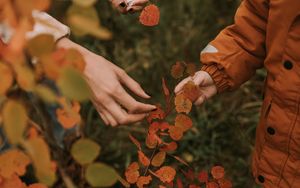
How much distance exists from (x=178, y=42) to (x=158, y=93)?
0.32 m

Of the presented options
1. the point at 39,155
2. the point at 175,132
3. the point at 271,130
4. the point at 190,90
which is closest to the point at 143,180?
the point at 175,132

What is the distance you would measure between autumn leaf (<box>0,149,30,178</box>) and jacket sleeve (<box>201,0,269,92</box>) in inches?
23.8

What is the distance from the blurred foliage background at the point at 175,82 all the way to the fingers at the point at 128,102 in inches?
37.5

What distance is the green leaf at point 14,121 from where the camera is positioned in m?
0.52

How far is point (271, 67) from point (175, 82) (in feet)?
2.21

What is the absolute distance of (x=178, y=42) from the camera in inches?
93.0

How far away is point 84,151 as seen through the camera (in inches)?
25.4

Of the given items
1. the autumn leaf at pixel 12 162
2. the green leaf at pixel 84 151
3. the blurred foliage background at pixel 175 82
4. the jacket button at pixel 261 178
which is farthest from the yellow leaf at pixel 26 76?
the blurred foliage background at pixel 175 82

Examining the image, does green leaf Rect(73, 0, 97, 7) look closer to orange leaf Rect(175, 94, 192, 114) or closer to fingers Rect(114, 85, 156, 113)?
fingers Rect(114, 85, 156, 113)

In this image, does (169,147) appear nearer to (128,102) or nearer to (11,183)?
(128,102)

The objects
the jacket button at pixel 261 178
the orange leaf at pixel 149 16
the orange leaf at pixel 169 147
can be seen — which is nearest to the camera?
the orange leaf at pixel 149 16

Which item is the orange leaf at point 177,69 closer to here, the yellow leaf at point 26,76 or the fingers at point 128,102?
the fingers at point 128,102

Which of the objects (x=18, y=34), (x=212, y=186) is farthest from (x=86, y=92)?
(x=212, y=186)

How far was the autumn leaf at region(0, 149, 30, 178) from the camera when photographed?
32.6 inches
